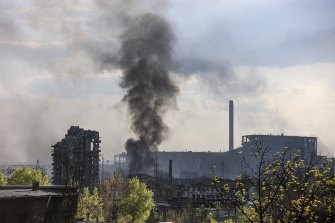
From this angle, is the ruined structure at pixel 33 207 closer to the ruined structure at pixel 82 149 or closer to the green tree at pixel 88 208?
the green tree at pixel 88 208

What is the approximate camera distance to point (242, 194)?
1391 cm

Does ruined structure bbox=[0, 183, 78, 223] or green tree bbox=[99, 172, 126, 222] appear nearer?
ruined structure bbox=[0, 183, 78, 223]

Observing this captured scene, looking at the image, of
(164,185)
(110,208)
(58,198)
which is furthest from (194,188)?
(58,198)

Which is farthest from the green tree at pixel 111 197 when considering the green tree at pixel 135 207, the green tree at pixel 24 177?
the green tree at pixel 24 177

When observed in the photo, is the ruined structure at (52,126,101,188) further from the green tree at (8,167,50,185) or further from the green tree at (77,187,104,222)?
the green tree at (77,187,104,222)

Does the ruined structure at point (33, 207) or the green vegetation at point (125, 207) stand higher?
the ruined structure at point (33, 207)

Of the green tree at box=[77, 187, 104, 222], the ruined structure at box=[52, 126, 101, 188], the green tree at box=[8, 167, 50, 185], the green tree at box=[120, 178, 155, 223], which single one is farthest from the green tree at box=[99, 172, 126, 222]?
the ruined structure at box=[52, 126, 101, 188]

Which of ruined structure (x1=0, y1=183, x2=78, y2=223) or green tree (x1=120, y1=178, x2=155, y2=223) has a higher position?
ruined structure (x1=0, y1=183, x2=78, y2=223)

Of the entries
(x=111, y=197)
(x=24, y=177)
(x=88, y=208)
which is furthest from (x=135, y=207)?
(x=24, y=177)

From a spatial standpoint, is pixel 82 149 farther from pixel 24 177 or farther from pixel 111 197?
pixel 24 177

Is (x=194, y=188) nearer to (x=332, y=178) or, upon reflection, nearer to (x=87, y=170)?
(x=87, y=170)

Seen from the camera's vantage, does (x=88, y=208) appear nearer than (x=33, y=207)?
No

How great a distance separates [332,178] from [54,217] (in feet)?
72.4

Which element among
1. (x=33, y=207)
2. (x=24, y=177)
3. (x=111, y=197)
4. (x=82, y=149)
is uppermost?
(x=82, y=149)
